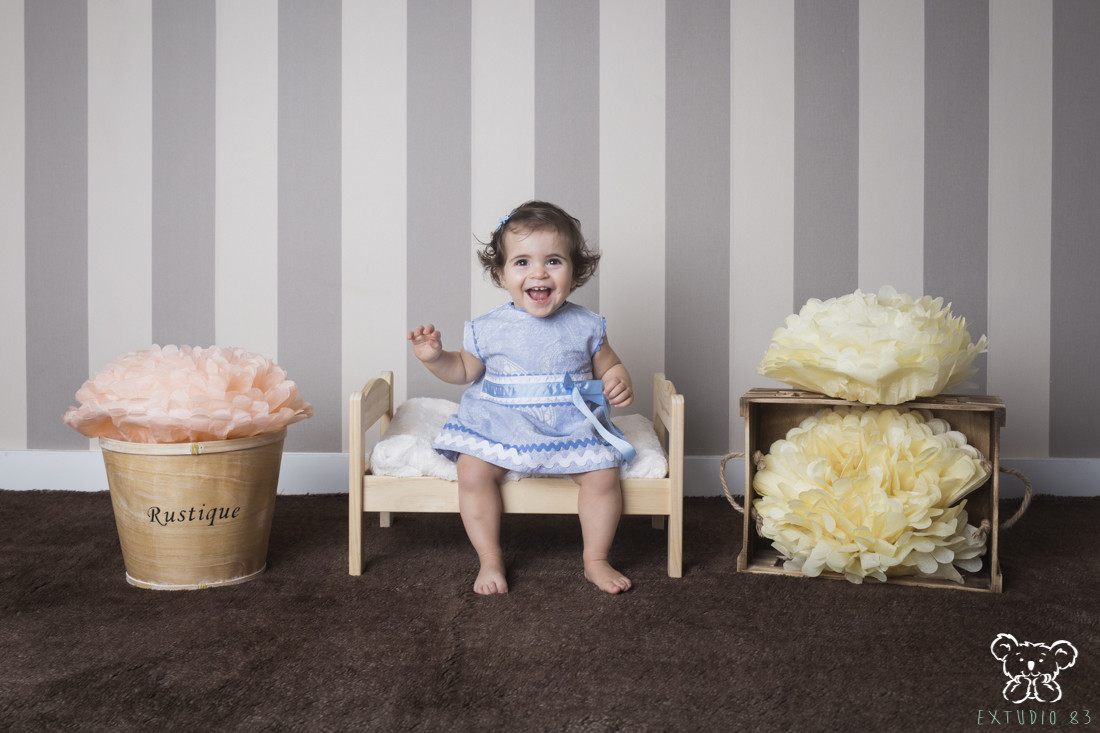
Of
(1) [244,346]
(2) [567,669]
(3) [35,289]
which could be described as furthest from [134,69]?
(2) [567,669]

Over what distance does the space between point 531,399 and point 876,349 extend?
0.65 m

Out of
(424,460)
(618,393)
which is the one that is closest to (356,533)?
(424,460)

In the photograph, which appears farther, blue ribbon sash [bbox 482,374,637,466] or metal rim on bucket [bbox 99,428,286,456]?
blue ribbon sash [bbox 482,374,637,466]

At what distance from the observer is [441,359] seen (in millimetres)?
1616

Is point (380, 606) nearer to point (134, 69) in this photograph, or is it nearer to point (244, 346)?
point (244, 346)

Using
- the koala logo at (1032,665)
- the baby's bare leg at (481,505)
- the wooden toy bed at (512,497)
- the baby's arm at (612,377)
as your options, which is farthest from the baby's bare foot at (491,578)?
the koala logo at (1032,665)

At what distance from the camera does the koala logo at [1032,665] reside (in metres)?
0.99

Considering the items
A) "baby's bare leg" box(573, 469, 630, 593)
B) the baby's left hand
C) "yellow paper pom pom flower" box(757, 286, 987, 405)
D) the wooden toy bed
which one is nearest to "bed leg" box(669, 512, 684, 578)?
the wooden toy bed

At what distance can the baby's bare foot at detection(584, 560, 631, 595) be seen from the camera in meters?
1.39

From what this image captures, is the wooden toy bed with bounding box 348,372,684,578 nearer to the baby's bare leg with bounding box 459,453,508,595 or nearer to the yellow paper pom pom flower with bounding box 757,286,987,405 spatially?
the baby's bare leg with bounding box 459,453,508,595

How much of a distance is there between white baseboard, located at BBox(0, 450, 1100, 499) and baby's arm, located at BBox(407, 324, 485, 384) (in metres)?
0.66

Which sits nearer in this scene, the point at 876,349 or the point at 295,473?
the point at 876,349

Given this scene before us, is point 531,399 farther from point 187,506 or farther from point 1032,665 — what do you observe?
point 1032,665

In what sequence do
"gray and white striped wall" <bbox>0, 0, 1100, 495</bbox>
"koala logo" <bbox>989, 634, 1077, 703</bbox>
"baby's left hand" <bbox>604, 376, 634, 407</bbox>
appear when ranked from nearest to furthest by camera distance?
"koala logo" <bbox>989, 634, 1077, 703</bbox> < "baby's left hand" <bbox>604, 376, 634, 407</bbox> < "gray and white striped wall" <bbox>0, 0, 1100, 495</bbox>
